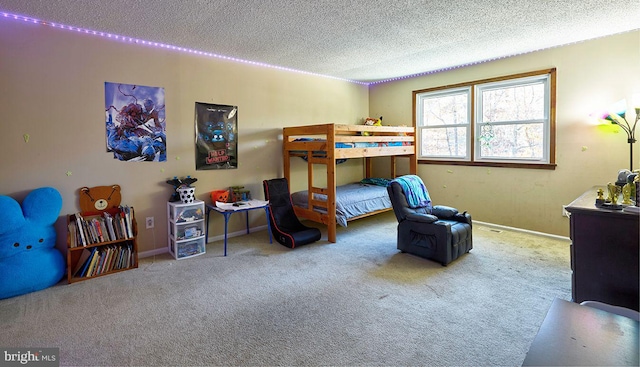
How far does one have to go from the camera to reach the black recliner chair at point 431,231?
3.24 metres

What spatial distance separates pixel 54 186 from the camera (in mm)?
3141

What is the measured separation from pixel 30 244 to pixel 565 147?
222 inches

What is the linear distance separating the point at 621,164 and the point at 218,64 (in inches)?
188

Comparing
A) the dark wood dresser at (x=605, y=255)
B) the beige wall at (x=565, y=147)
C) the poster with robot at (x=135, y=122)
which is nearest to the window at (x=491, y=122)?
the beige wall at (x=565, y=147)

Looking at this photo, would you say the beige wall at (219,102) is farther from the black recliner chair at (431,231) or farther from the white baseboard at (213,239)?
the black recliner chair at (431,231)

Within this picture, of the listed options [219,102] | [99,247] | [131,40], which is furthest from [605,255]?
[131,40]

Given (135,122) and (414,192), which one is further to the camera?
(414,192)

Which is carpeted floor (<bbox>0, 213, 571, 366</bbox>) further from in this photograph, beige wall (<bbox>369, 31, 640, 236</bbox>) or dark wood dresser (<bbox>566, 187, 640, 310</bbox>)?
beige wall (<bbox>369, 31, 640, 236</bbox>)

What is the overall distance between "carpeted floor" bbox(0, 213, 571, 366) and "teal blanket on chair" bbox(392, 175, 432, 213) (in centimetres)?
61

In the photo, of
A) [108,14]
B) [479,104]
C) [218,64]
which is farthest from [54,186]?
[479,104]

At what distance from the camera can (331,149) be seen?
3.99 meters

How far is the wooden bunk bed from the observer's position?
4.06 meters

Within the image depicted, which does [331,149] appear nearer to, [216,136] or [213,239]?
[216,136]

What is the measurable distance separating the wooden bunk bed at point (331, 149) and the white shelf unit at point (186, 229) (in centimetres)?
139
